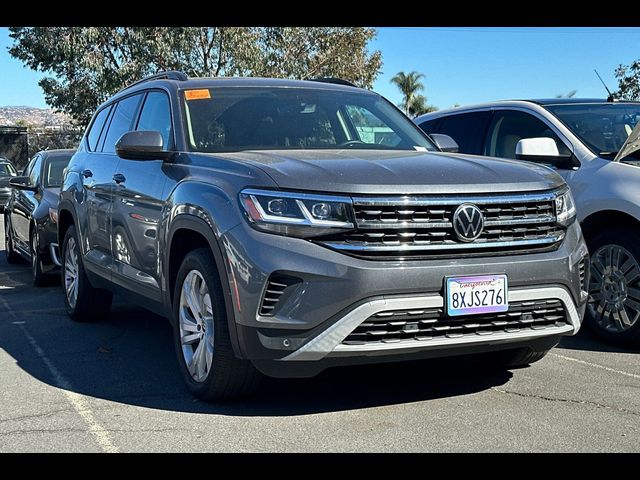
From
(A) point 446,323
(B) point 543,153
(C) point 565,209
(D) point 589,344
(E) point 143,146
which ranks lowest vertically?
(D) point 589,344

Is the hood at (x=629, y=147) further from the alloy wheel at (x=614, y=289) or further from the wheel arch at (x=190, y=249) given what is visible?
Result: the wheel arch at (x=190, y=249)

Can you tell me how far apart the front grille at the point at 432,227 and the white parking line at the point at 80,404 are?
1.43 meters

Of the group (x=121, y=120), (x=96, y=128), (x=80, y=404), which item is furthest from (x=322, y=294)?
(x=96, y=128)

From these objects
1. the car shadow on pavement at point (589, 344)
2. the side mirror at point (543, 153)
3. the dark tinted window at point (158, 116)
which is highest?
the dark tinted window at point (158, 116)

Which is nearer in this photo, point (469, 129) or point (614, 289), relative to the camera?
point (614, 289)

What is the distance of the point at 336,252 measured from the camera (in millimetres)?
3971

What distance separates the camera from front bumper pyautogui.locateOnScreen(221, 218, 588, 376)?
3.92 m

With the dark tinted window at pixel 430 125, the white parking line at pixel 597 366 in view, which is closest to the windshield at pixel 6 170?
the dark tinted window at pixel 430 125

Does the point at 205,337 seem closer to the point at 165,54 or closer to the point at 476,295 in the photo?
the point at 476,295

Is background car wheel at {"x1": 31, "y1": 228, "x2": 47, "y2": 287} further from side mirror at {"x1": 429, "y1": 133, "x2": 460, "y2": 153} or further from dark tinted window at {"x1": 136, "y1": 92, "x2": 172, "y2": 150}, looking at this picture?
side mirror at {"x1": 429, "y1": 133, "x2": 460, "y2": 153}

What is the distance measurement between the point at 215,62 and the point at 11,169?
6905mm

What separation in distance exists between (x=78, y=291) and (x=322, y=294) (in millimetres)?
3703

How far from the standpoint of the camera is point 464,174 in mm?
4359

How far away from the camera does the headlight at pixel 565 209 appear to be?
4.55m
